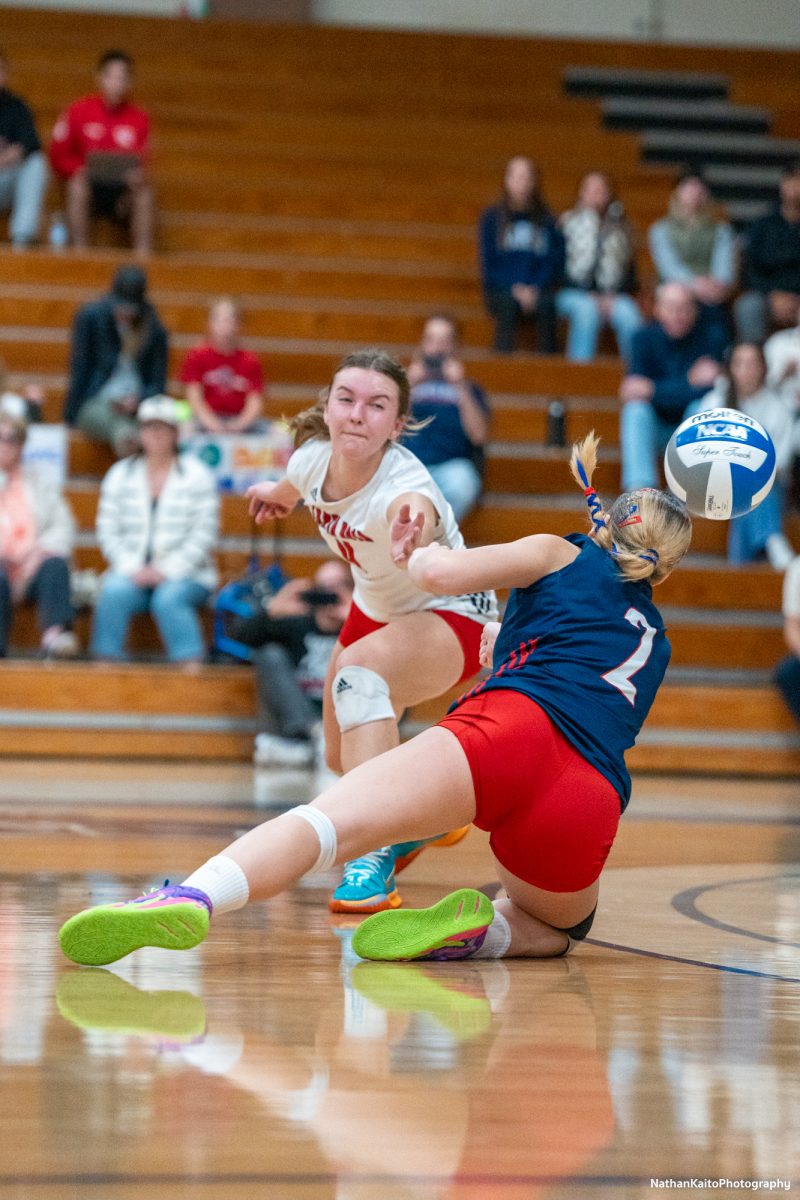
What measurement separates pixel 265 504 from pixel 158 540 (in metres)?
4.18

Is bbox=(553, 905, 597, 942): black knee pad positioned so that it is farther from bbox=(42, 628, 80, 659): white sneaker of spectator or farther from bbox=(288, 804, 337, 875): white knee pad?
bbox=(42, 628, 80, 659): white sneaker of spectator

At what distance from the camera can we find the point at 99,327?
9719 mm

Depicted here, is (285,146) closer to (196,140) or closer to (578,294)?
(196,140)

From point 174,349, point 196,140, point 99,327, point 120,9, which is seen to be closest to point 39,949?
point 99,327

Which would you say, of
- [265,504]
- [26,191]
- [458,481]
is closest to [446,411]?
[458,481]

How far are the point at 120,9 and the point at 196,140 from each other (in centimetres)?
245

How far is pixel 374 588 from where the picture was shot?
438 cm

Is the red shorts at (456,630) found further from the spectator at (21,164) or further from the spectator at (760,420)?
the spectator at (21,164)

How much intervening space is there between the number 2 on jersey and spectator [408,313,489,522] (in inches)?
231

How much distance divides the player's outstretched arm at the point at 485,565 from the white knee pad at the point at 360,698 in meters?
0.89

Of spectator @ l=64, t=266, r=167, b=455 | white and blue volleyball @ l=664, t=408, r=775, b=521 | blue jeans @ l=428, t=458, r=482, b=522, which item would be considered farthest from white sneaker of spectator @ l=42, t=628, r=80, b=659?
white and blue volleyball @ l=664, t=408, r=775, b=521

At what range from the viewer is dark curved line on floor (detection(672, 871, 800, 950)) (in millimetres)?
Result: 3935

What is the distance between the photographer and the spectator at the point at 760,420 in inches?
374

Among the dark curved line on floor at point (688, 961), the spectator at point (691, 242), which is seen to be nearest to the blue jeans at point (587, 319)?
the spectator at point (691, 242)
